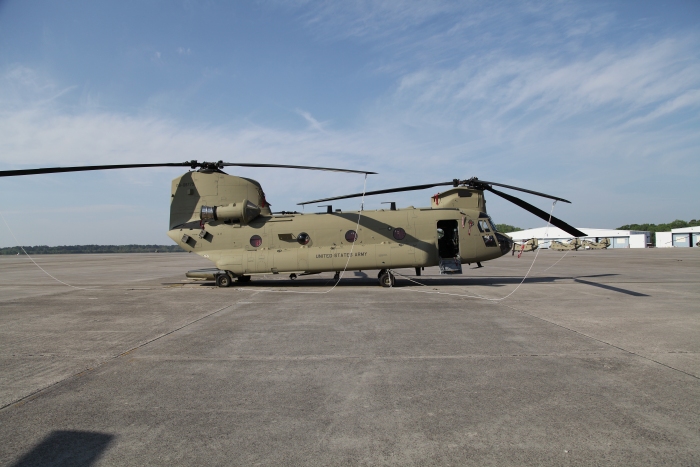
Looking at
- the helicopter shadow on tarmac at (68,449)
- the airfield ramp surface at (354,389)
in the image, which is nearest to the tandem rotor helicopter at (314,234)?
the airfield ramp surface at (354,389)

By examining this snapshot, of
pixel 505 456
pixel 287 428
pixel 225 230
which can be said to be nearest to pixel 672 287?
pixel 505 456

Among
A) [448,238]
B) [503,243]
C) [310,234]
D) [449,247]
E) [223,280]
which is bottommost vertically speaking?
[223,280]

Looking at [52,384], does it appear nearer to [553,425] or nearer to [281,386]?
[281,386]

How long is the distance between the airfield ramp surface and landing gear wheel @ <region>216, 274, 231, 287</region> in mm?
6796

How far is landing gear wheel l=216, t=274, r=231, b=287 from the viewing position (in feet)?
50.2

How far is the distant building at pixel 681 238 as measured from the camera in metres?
74.9

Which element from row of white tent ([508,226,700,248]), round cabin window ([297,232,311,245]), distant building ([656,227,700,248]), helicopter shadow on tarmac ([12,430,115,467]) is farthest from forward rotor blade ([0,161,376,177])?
distant building ([656,227,700,248])

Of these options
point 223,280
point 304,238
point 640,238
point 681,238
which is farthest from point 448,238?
point 640,238

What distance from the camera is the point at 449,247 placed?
15844 millimetres

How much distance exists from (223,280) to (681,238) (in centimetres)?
9390

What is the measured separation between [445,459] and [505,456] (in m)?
0.45

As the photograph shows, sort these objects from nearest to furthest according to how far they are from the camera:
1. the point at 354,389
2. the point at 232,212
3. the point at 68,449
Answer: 1. the point at 68,449
2. the point at 354,389
3. the point at 232,212

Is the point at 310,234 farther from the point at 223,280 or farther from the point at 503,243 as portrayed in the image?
the point at 503,243

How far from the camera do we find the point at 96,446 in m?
3.13
